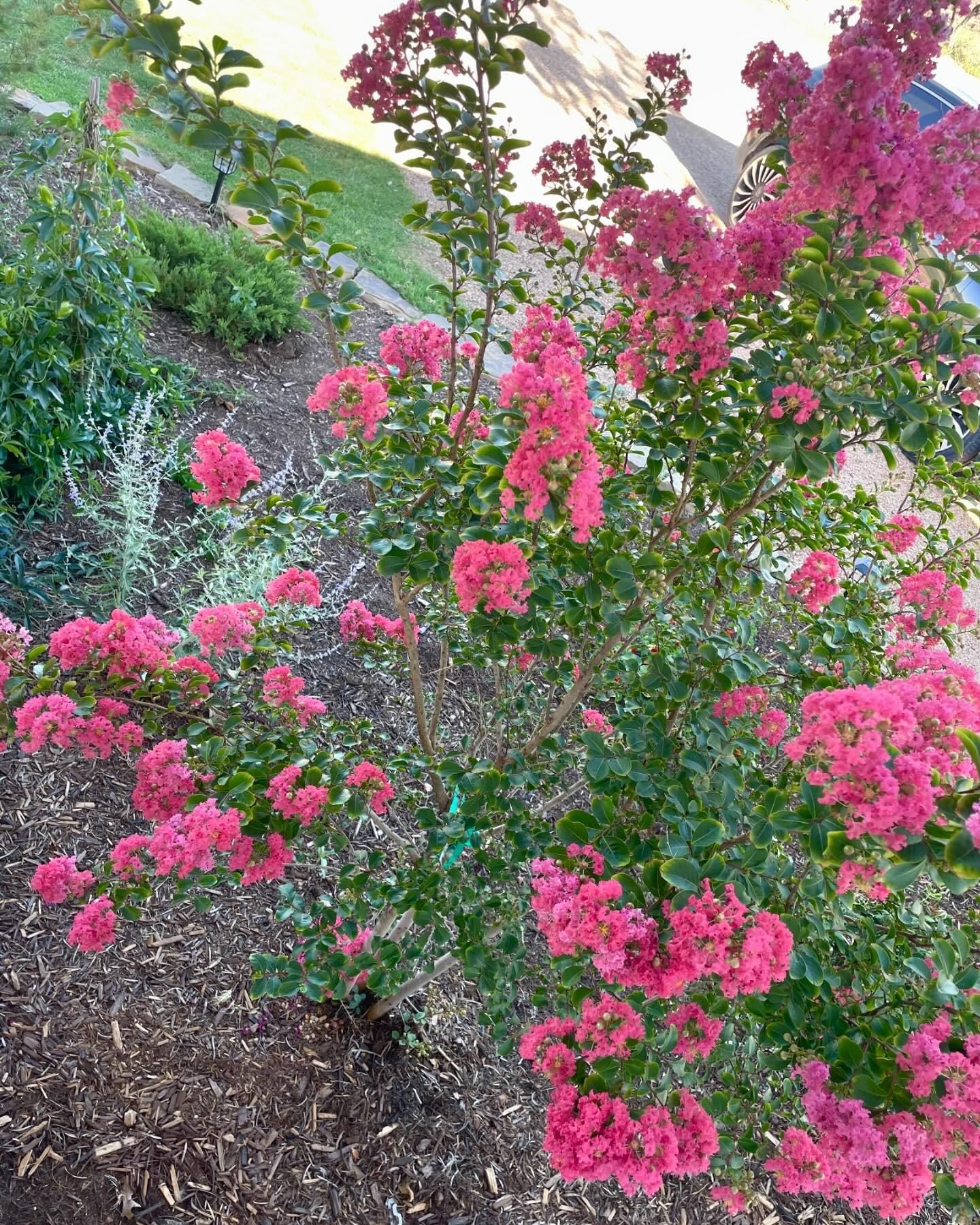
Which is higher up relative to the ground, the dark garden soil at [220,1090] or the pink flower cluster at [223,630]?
the pink flower cluster at [223,630]

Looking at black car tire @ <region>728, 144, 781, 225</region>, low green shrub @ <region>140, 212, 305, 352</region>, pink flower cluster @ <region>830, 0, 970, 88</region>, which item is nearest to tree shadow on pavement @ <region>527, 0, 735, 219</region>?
black car tire @ <region>728, 144, 781, 225</region>

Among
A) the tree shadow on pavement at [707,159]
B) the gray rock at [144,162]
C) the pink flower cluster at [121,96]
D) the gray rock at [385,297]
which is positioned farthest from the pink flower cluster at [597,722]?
the tree shadow on pavement at [707,159]

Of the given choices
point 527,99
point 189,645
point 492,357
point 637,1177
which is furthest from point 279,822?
point 527,99

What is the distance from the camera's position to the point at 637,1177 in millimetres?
1231

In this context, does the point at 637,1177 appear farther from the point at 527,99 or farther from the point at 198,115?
the point at 527,99

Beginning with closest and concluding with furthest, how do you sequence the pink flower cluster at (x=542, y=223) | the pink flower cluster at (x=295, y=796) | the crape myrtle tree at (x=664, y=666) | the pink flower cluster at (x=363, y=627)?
the crape myrtle tree at (x=664, y=666)
the pink flower cluster at (x=295, y=796)
the pink flower cluster at (x=542, y=223)
the pink flower cluster at (x=363, y=627)

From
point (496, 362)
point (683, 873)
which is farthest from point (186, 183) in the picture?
point (683, 873)

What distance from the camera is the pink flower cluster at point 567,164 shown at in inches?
69.6

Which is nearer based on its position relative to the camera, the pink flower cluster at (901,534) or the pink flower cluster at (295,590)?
the pink flower cluster at (295,590)

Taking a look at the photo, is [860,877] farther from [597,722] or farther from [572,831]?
[597,722]

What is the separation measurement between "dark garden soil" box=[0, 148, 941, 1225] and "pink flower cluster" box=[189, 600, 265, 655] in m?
0.77

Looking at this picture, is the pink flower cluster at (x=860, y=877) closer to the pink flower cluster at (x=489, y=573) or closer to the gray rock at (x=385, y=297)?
the pink flower cluster at (x=489, y=573)

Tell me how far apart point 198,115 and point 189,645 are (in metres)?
1.40

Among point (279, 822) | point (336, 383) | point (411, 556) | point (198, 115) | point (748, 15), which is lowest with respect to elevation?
point (279, 822)
